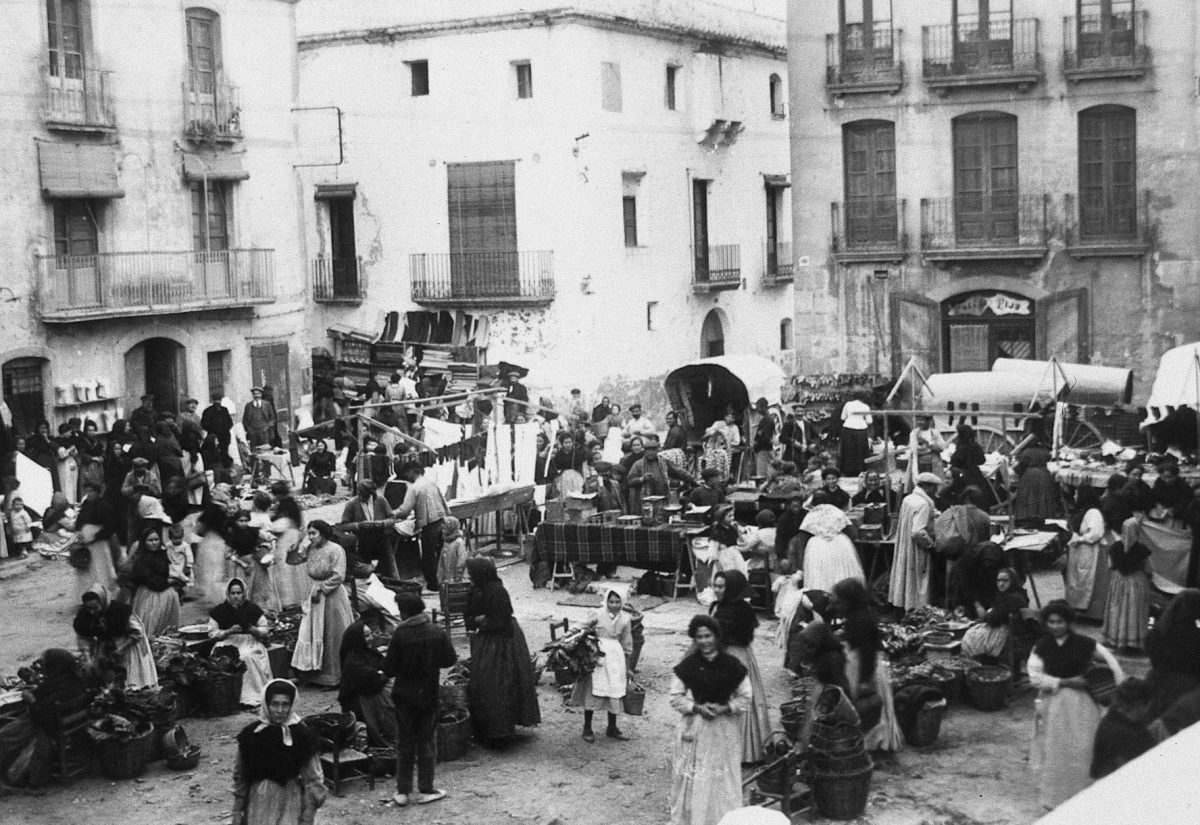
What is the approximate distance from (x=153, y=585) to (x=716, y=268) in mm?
23780

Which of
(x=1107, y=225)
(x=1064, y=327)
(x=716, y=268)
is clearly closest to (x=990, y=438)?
(x=1064, y=327)

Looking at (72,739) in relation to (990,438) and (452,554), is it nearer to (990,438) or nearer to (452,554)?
(452,554)

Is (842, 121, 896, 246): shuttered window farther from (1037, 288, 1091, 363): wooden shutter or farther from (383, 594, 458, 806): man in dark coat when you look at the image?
(383, 594, 458, 806): man in dark coat

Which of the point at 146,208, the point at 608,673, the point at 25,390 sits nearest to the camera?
the point at 608,673

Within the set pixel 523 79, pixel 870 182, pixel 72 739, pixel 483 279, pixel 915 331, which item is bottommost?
pixel 72 739

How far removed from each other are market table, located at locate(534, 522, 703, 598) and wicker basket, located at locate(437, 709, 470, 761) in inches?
213

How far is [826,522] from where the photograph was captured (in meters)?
16.0


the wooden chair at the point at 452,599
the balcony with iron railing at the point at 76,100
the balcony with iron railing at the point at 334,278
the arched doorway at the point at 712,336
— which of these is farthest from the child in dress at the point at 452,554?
the arched doorway at the point at 712,336

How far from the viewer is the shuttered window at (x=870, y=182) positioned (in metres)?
29.6

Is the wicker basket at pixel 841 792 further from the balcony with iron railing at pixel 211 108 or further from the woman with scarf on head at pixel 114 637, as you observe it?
the balcony with iron railing at pixel 211 108

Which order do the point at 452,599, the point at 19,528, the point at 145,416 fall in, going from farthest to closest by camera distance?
1. the point at 145,416
2. the point at 19,528
3. the point at 452,599

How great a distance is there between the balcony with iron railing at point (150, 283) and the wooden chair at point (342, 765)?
52.3 ft

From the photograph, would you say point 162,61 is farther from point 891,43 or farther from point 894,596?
point 894,596

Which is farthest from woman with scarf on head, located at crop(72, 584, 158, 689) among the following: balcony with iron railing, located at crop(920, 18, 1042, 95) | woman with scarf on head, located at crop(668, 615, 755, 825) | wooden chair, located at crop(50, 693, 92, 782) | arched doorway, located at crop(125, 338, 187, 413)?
balcony with iron railing, located at crop(920, 18, 1042, 95)
